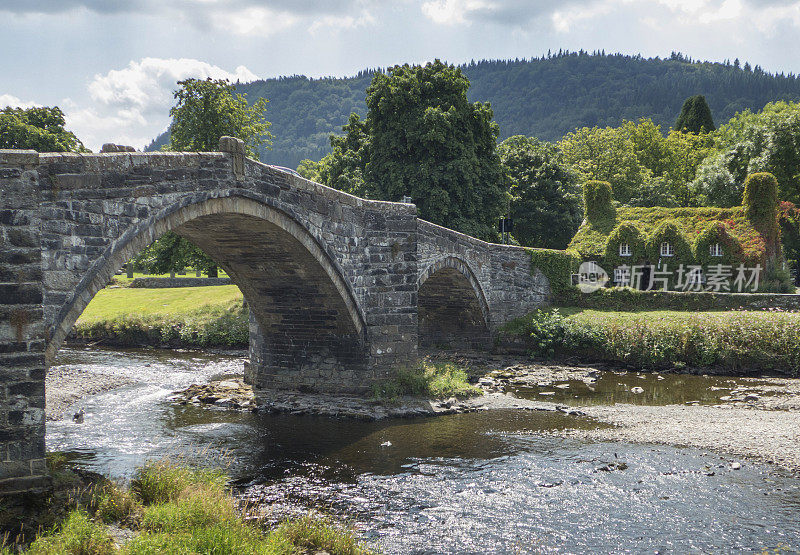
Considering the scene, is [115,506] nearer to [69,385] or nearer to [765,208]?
[69,385]

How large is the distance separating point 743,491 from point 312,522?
739 centimetres

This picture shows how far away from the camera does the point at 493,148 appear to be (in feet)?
105

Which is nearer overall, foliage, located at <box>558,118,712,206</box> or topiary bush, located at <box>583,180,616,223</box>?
topiary bush, located at <box>583,180,616,223</box>

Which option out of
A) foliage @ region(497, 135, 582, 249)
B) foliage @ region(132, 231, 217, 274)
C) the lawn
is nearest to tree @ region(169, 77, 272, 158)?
foliage @ region(132, 231, 217, 274)

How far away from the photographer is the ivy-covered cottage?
29.3 metres

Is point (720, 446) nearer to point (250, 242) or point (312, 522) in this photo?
point (312, 522)

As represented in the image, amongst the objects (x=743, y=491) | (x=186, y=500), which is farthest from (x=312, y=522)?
(x=743, y=491)

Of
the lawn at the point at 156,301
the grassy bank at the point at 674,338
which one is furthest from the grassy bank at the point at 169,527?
the lawn at the point at 156,301

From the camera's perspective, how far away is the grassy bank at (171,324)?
2762 centimetres

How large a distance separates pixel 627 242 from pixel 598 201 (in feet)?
10.9

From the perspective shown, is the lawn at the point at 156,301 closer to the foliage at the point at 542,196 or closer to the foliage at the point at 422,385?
the foliage at the point at 422,385

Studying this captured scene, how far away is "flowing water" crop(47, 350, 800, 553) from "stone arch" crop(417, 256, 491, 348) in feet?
28.5

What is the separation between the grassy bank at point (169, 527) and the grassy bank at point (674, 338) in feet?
55.4

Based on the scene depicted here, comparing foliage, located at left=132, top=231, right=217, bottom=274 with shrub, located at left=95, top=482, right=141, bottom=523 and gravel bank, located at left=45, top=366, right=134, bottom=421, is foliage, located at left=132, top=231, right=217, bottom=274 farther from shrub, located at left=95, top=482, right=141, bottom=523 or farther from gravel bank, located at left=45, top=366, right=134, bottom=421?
shrub, located at left=95, top=482, right=141, bottom=523
